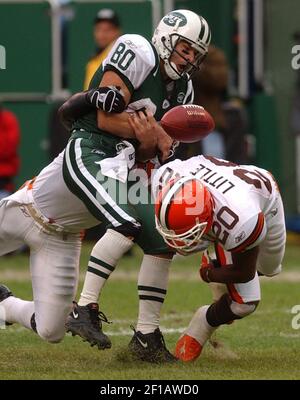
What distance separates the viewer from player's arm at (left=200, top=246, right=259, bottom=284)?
19.9ft

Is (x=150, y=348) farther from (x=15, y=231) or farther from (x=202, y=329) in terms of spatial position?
(x=15, y=231)

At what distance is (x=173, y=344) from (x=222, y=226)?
A: 4.54 ft

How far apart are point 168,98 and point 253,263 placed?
107cm

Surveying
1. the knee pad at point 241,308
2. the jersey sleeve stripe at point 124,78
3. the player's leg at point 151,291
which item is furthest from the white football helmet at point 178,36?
the knee pad at point 241,308

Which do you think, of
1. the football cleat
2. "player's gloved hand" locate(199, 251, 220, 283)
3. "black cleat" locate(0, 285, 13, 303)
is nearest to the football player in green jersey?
the football cleat

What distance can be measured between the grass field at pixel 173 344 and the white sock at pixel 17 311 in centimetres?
16

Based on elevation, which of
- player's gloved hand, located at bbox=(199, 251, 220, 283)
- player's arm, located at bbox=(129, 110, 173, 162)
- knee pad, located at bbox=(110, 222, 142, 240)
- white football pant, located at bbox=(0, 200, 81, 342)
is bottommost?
white football pant, located at bbox=(0, 200, 81, 342)

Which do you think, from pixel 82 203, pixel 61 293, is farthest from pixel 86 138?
pixel 61 293

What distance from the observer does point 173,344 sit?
23.4ft

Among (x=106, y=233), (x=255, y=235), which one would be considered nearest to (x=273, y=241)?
(x=255, y=235)

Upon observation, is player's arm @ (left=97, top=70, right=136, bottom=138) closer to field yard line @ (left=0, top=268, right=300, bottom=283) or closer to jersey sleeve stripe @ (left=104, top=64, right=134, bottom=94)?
jersey sleeve stripe @ (left=104, top=64, right=134, bottom=94)

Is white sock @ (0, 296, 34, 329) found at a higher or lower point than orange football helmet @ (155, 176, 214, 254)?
lower

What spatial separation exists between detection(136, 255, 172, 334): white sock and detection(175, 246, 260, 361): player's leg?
0.21 meters
